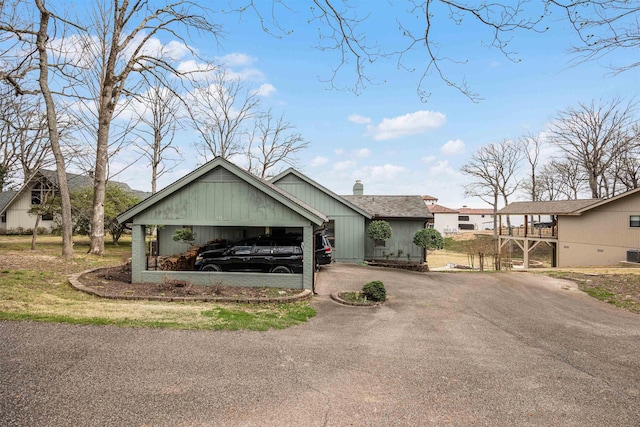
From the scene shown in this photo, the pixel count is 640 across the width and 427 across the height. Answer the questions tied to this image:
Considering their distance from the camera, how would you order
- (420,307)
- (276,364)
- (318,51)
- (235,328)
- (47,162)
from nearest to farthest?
1. (318,51)
2. (276,364)
3. (235,328)
4. (420,307)
5. (47,162)

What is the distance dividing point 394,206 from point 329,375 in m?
17.3

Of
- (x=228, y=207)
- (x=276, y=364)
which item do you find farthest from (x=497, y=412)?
(x=228, y=207)

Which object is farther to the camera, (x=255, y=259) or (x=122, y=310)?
(x=255, y=259)

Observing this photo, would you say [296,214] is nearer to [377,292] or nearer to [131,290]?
[377,292]

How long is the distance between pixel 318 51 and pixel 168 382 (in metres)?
4.59

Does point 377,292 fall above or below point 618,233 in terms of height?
below

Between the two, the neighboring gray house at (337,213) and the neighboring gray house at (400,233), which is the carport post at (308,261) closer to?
the neighboring gray house at (337,213)

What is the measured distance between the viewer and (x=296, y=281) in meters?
10.6

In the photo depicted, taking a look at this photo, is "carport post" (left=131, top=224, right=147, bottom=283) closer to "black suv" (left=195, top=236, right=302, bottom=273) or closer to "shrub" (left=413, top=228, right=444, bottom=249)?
"black suv" (left=195, top=236, right=302, bottom=273)

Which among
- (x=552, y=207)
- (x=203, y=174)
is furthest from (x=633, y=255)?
(x=203, y=174)

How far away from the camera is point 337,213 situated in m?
19.4

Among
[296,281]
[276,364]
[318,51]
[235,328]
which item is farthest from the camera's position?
[296,281]

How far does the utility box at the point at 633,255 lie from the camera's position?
21984 millimetres

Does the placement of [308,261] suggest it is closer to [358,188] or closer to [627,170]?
[358,188]
